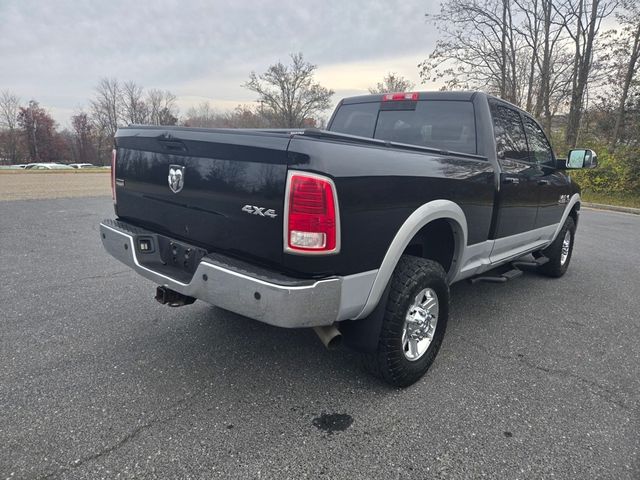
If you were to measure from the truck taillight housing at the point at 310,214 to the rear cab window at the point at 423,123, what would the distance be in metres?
1.86

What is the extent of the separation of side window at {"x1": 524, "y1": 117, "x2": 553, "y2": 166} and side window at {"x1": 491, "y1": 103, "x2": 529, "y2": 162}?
0.18 meters

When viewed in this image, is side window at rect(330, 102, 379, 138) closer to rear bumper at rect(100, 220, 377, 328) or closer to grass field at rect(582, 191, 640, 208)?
rear bumper at rect(100, 220, 377, 328)

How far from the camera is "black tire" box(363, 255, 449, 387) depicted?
2.43m

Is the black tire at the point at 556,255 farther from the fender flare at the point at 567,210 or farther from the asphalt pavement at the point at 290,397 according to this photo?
the asphalt pavement at the point at 290,397

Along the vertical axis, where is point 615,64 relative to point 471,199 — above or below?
above

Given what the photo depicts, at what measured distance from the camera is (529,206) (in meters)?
3.93

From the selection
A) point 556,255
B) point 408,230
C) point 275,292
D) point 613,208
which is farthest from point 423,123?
point 613,208

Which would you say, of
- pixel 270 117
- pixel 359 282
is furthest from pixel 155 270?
pixel 270 117

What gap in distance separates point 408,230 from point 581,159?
3089 mm

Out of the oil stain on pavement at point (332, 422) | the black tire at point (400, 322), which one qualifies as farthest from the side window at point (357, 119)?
the oil stain on pavement at point (332, 422)

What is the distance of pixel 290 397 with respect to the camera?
252 cm

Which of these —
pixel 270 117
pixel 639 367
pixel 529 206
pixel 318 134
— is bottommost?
pixel 639 367

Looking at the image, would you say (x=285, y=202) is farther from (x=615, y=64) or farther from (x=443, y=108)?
(x=615, y=64)

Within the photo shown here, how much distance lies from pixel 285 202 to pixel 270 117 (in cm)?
4554
